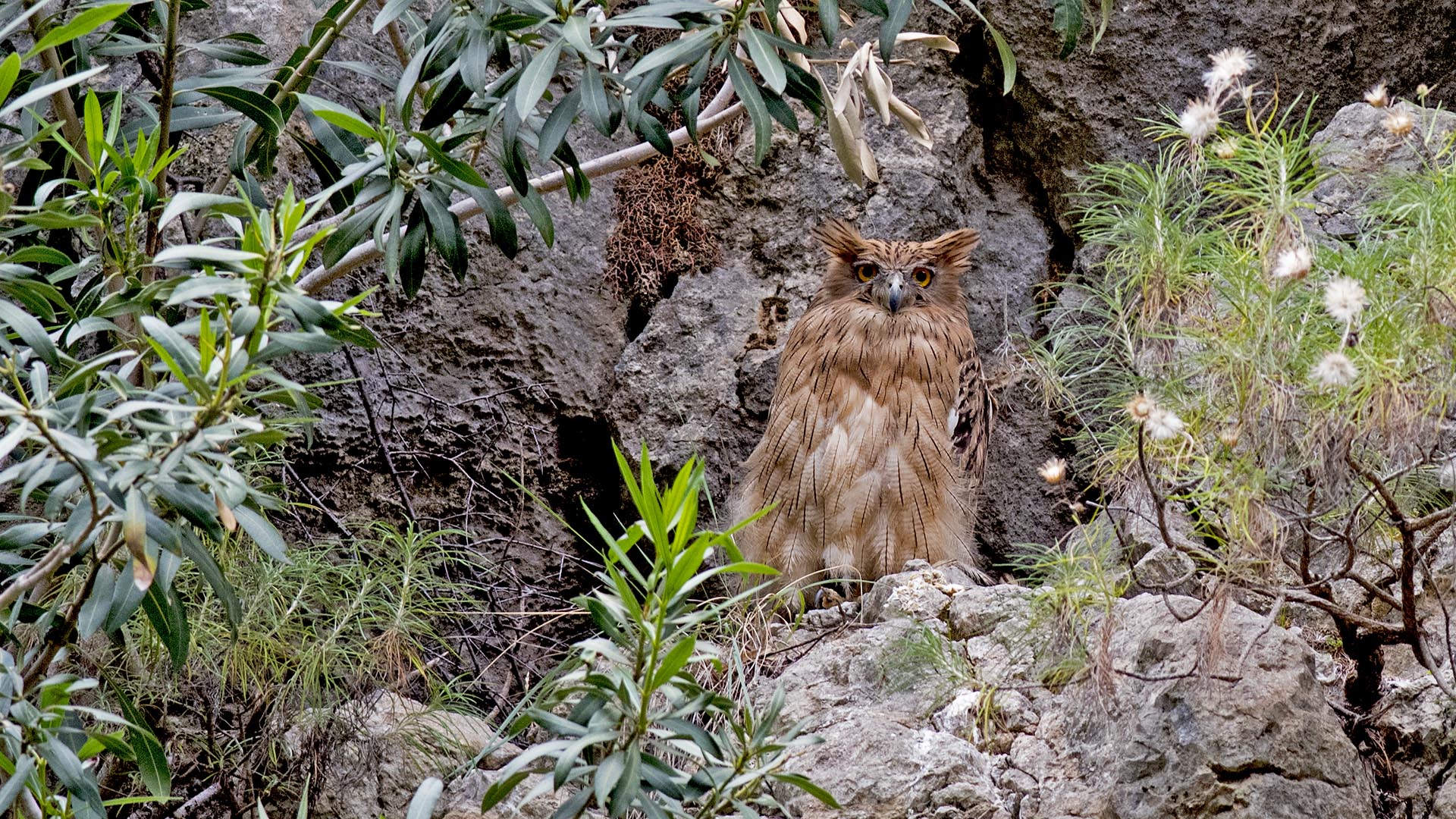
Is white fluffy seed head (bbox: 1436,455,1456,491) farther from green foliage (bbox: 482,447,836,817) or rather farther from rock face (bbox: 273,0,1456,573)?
rock face (bbox: 273,0,1456,573)

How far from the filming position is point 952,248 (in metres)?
4.20

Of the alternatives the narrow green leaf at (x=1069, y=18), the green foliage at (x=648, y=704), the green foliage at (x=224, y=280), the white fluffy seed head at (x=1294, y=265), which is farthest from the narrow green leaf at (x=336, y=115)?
the white fluffy seed head at (x=1294, y=265)

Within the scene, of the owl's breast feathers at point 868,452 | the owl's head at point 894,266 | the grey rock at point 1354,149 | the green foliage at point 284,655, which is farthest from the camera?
the owl's head at point 894,266

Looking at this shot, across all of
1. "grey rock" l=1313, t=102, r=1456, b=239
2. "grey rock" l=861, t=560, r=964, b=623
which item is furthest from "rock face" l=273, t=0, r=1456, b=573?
"grey rock" l=861, t=560, r=964, b=623

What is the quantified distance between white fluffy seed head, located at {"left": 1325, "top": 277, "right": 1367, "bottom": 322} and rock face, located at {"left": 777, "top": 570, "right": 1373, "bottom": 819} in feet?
1.85

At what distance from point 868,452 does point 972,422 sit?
363mm

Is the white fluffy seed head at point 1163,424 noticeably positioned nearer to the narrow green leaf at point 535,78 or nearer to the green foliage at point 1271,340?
the green foliage at point 1271,340

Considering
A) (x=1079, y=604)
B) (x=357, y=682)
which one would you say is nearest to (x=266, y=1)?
(x=357, y=682)

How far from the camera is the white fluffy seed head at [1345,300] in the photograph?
201 cm

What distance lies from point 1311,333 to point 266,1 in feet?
10.7

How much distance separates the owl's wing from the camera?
3.99m

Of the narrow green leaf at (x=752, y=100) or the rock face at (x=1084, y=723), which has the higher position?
the narrow green leaf at (x=752, y=100)

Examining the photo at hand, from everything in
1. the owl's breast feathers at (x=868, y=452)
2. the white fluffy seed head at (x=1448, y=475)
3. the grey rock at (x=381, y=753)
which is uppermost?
the white fluffy seed head at (x=1448, y=475)

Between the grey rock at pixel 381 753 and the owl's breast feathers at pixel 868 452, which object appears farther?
the owl's breast feathers at pixel 868 452
